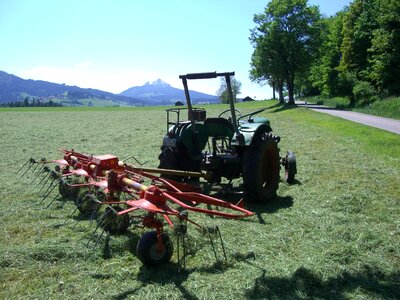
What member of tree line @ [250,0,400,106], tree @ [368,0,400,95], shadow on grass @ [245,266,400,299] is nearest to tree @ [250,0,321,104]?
tree line @ [250,0,400,106]

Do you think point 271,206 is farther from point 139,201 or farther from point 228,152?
point 139,201

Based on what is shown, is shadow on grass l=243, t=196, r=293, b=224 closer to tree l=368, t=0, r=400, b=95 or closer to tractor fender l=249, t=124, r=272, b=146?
tractor fender l=249, t=124, r=272, b=146

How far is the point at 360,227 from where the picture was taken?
5262 mm

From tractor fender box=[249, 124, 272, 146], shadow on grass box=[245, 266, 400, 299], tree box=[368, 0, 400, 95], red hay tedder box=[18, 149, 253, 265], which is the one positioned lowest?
shadow on grass box=[245, 266, 400, 299]

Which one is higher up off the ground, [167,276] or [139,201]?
[139,201]

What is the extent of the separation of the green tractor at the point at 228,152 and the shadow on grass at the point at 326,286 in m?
2.62

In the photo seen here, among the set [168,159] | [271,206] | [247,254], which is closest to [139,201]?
[247,254]

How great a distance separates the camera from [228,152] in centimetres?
721

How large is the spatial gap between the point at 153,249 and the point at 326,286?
1.70 metres

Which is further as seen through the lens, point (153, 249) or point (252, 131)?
point (252, 131)

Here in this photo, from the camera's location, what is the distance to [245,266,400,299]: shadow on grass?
358 centimetres

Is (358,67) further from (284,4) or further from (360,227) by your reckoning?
(360,227)

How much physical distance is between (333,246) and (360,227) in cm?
86

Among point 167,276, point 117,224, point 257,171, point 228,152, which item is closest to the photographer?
point 167,276
